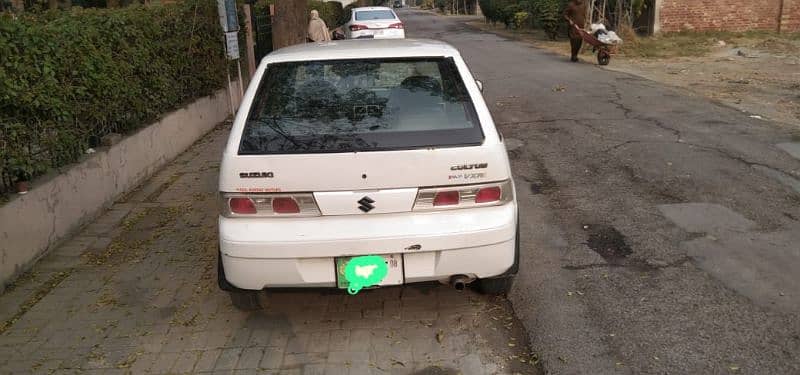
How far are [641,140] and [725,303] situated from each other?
4.57 metres

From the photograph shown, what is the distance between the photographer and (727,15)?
22.3m

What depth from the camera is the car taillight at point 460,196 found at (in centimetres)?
371

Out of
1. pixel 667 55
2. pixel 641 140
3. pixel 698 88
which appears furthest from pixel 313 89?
pixel 667 55

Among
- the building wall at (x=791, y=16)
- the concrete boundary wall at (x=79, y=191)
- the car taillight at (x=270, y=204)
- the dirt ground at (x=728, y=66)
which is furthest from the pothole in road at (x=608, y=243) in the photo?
the building wall at (x=791, y=16)

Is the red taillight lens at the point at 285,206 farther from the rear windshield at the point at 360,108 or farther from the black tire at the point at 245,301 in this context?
the black tire at the point at 245,301

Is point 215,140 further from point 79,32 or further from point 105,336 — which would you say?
point 105,336

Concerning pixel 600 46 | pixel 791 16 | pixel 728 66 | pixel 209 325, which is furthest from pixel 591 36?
pixel 209 325

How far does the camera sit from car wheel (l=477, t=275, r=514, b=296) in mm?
4273

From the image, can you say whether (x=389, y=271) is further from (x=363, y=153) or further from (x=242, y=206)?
(x=242, y=206)

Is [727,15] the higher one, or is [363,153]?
[363,153]

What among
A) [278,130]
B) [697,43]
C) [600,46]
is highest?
[278,130]

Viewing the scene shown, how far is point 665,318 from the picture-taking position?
4031 mm

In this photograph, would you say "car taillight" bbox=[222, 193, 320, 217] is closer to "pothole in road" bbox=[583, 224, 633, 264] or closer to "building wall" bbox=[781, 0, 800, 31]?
"pothole in road" bbox=[583, 224, 633, 264]

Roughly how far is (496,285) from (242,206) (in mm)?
1644
